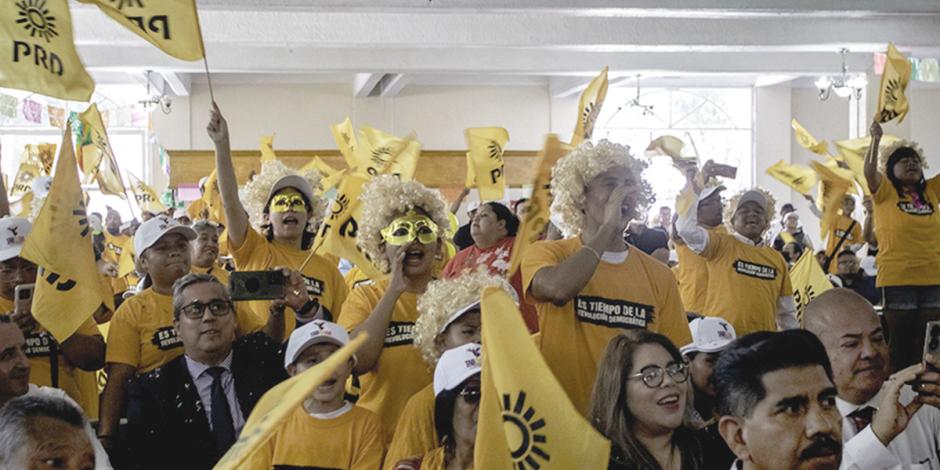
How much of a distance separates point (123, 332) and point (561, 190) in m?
1.78

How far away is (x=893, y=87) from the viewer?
8703 millimetres

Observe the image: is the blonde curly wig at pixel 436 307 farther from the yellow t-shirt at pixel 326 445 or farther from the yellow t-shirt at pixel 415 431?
the yellow t-shirt at pixel 326 445

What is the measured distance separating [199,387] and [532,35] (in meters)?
10.2

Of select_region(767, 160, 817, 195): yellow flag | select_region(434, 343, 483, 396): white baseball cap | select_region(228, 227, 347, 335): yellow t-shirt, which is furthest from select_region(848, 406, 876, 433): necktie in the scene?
select_region(767, 160, 817, 195): yellow flag

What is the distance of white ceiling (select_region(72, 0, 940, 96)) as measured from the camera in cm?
1112

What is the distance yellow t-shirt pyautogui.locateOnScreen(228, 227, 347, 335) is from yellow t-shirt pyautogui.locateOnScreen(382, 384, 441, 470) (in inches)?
57.5

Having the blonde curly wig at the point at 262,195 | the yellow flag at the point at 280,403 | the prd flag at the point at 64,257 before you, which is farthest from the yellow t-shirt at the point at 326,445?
the blonde curly wig at the point at 262,195

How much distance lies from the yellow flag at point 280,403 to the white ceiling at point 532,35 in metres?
9.05

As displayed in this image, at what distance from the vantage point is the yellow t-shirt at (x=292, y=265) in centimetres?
543

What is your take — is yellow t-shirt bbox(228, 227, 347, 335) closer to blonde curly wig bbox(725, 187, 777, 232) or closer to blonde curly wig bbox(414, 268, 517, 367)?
blonde curly wig bbox(414, 268, 517, 367)

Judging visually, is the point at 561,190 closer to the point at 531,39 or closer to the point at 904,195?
the point at 904,195

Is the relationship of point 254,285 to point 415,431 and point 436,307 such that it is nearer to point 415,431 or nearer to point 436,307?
point 436,307

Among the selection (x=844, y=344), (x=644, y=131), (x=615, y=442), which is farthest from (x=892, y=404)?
(x=644, y=131)

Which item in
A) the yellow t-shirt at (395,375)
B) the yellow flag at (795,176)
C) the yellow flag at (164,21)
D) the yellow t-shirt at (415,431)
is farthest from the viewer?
the yellow flag at (795,176)
